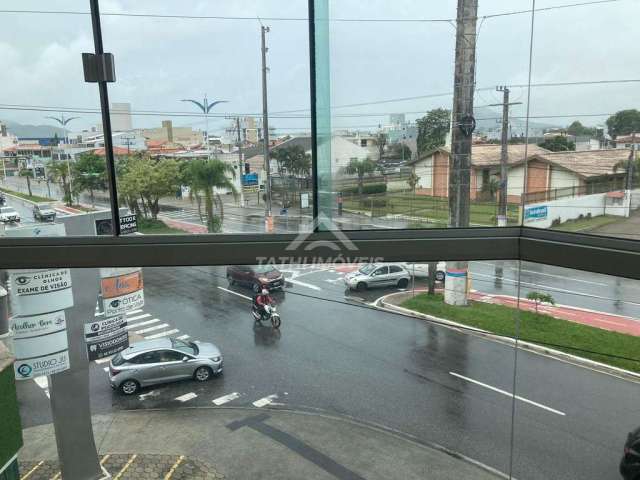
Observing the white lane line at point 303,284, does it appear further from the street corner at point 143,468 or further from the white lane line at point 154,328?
the street corner at point 143,468

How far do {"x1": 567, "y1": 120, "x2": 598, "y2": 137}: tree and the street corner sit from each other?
288 cm

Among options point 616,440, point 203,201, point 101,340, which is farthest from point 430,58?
point 101,340

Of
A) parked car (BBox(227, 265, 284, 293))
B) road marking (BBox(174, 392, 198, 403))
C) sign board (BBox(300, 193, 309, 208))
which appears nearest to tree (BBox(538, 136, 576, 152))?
sign board (BBox(300, 193, 309, 208))

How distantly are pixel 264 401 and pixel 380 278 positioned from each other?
4.26ft

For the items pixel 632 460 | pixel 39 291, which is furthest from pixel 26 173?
pixel 632 460

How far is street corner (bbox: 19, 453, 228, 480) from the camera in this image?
310 centimetres

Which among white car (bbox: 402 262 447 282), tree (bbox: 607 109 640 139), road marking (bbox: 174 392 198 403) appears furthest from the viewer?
road marking (bbox: 174 392 198 403)

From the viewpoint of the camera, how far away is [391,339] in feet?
10.2

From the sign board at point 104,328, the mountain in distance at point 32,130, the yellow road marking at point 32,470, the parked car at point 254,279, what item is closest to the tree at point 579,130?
the parked car at point 254,279

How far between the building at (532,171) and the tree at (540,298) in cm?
86

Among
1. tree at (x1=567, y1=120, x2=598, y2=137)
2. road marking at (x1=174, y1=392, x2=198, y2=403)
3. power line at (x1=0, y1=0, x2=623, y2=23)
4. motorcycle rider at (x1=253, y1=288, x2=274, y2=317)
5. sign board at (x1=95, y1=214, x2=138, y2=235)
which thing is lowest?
road marking at (x1=174, y1=392, x2=198, y2=403)

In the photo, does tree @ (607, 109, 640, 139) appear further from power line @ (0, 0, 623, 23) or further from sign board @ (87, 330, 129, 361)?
sign board @ (87, 330, 129, 361)

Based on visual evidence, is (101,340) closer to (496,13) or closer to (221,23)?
(221,23)

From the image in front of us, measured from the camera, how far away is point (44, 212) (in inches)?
94.4
